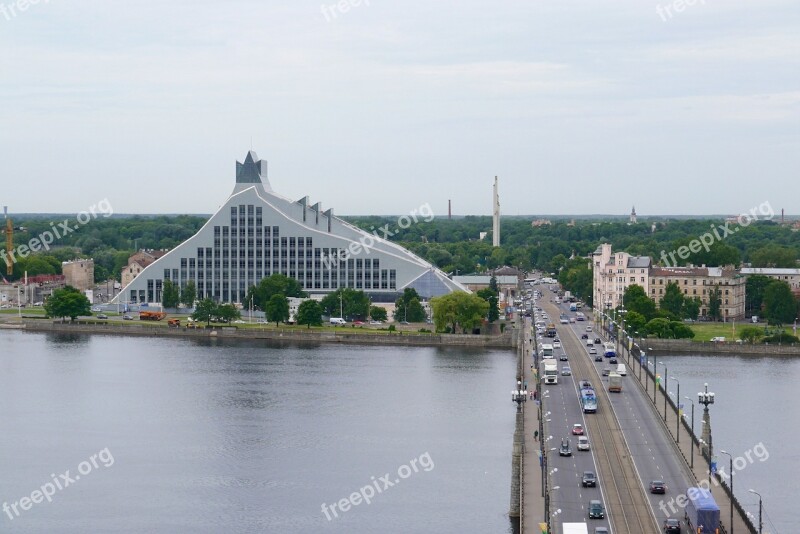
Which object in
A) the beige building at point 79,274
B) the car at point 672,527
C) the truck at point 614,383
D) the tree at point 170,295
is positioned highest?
the beige building at point 79,274

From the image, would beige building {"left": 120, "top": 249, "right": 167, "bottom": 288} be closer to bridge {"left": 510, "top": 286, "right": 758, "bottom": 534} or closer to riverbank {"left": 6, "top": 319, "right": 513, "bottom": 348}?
riverbank {"left": 6, "top": 319, "right": 513, "bottom": 348}

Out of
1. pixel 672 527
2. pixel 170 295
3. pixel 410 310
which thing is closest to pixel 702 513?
pixel 672 527

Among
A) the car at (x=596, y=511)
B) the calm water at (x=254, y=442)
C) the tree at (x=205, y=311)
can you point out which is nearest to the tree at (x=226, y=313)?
the tree at (x=205, y=311)

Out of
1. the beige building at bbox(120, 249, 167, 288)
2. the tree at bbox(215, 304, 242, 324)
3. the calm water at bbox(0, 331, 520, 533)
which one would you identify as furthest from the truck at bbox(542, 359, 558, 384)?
the beige building at bbox(120, 249, 167, 288)

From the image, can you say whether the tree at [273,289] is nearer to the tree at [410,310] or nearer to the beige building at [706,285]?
the tree at [410,310]

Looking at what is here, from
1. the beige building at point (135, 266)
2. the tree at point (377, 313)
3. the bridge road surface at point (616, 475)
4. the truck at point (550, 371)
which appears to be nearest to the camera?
the bridge road surface at point (616, 475)
